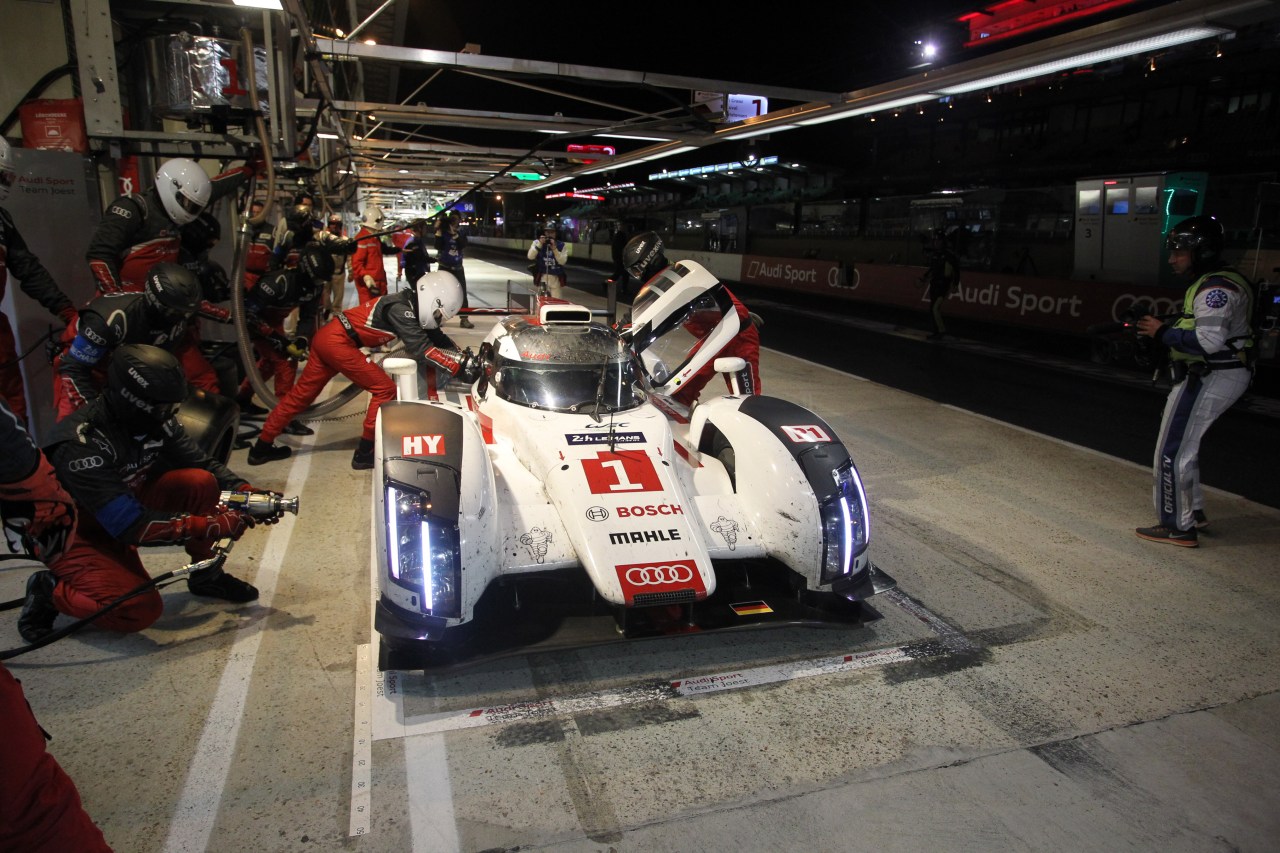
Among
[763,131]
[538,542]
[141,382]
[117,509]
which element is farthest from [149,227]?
[763,131]

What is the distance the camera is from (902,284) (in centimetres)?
1767

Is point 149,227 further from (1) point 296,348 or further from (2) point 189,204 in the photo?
(1) point 296,348

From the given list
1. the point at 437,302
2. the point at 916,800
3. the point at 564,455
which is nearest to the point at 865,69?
the point at 437,302

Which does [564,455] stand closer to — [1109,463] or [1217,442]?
[1109,463]

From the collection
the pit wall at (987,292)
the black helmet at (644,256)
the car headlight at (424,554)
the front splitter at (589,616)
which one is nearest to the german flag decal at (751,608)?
the front splitter at (589,616)

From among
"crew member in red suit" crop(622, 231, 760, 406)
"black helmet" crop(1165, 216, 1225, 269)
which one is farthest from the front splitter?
"black helmet" crop(1165, 216, 1225, 269)

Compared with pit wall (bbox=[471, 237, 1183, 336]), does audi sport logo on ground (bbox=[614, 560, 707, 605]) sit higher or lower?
lower

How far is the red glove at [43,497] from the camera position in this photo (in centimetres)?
221

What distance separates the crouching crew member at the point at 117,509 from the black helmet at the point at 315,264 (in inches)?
143

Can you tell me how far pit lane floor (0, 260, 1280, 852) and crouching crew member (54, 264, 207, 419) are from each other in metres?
1.06

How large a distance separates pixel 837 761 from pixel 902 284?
16.4 m

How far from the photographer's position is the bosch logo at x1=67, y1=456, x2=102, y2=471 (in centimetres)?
327

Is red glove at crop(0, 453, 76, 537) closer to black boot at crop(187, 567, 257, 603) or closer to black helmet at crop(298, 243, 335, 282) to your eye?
black boot at crop(187, 567, 257, 603)

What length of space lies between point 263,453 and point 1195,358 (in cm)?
665
